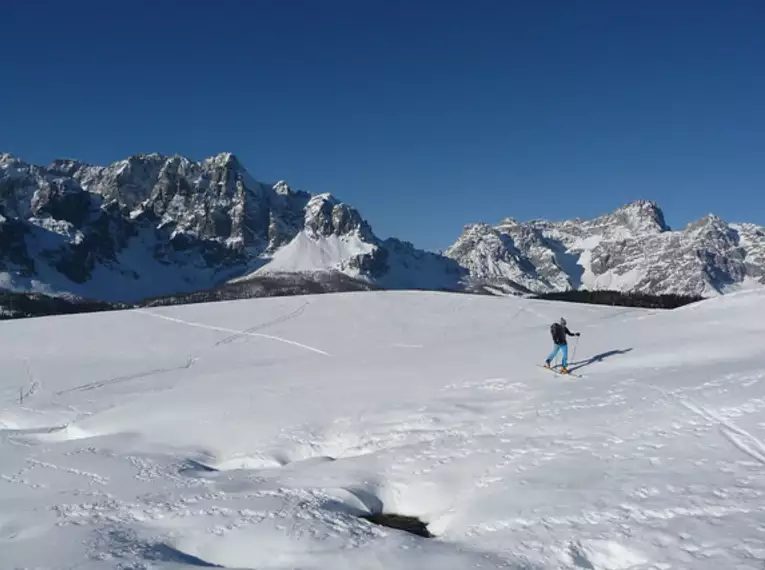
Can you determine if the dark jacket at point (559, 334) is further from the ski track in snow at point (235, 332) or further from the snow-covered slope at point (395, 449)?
the ski track in snow at point (235, 332)

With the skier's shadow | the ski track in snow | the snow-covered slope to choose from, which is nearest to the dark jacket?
the skier's shadow

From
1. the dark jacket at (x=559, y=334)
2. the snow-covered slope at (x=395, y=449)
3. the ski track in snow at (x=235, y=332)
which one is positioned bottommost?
the snow-covered slope at (x=395, y=449)

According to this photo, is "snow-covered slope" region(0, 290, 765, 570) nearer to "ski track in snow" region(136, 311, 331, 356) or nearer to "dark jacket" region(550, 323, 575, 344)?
"ski track in snow" region(136, 311, 331, 356)

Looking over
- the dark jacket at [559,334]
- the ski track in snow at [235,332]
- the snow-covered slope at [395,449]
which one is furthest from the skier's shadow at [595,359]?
the ski track in snow at [235,332]

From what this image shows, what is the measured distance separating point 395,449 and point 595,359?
13537 mm

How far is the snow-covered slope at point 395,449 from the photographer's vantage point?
37.2 feet

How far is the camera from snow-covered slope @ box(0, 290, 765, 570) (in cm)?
1133

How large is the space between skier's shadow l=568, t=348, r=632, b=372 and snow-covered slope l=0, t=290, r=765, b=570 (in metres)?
0.21

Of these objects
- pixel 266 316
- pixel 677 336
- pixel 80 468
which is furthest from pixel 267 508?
pixel 266 316

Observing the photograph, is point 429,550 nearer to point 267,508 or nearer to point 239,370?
point 267,508

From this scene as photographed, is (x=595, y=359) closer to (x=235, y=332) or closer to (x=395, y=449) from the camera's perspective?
(x=395, y=449)

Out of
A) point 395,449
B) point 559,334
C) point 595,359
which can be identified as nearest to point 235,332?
point 559,334

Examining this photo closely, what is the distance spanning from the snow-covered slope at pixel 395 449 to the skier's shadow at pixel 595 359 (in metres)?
0.21

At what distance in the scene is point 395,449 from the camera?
713 inches
